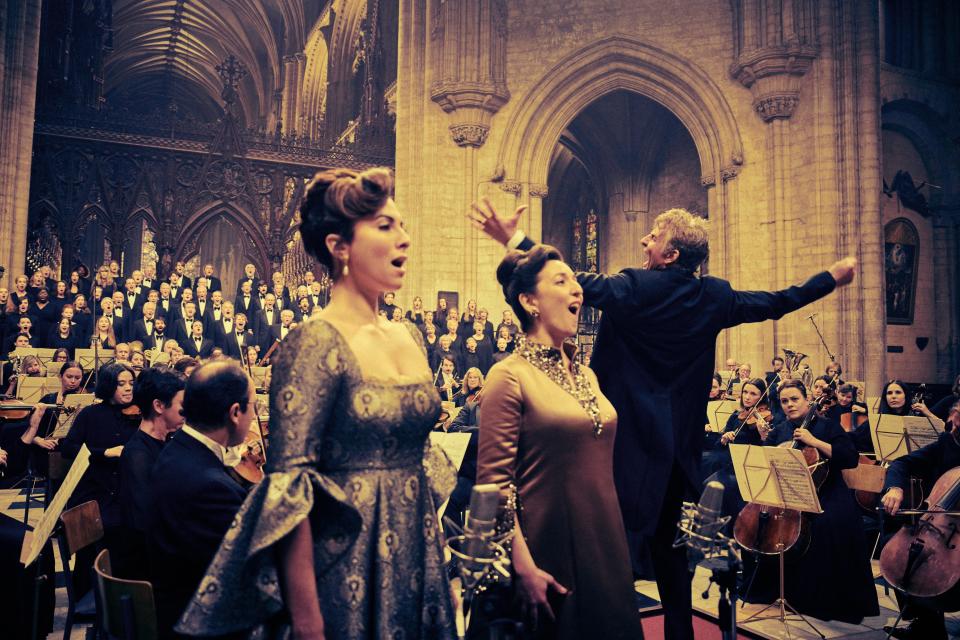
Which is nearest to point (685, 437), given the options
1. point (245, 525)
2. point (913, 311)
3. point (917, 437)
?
point (245, 525)

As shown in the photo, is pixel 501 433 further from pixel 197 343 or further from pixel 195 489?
pixel 197 343

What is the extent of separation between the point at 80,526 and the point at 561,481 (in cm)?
202

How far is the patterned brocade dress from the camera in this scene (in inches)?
57.2

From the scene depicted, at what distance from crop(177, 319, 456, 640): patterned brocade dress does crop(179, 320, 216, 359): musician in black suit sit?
9.56 m

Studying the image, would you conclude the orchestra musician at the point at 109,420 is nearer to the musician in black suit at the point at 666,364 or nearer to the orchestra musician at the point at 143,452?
the orchestra musician at the point at 143,452

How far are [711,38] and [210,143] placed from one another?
10418 millimetres

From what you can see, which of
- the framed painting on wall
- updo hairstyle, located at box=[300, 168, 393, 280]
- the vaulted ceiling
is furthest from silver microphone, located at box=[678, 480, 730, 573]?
the vaulted ceiling

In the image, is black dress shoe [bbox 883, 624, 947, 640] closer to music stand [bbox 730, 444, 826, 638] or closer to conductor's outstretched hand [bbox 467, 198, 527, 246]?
music stand [bbox 730, 444, 826, 638]

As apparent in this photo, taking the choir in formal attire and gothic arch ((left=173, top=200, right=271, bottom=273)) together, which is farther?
gothic arch ((left=173, top=200, right=271, bottom=273))

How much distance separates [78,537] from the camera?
2.89 m

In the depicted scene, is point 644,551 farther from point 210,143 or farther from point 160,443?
point 210,143

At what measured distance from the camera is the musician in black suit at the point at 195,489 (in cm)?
213

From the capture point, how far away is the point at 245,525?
1465mm

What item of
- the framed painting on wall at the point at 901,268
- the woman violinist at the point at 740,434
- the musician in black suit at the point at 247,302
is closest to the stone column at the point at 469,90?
the musician in black suit at the point at 247,302
